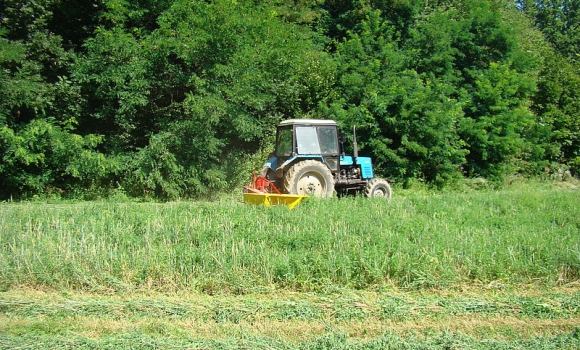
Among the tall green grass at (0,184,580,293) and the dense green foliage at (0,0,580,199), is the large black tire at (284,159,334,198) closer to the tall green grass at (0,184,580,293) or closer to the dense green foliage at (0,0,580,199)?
the tall green grass at (0,184,580,293)

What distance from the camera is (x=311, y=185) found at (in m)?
12.4

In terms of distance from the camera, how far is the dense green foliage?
14195 mm

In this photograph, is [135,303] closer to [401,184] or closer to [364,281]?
[364,281]

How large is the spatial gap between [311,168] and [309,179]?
0.91 ft

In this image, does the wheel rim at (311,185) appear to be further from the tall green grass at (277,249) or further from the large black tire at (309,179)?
the tall green grass at (277,249)

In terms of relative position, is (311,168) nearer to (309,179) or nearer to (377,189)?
(309,179)

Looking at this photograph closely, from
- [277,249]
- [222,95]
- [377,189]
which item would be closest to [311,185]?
[377,189]

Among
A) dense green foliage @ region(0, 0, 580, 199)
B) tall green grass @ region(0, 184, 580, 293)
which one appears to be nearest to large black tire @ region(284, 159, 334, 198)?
tall green grass @ region(0, 184, 580, 293)

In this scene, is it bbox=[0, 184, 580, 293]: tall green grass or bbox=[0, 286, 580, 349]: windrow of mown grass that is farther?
bbox=[0, 184, 580, 293]: tall green grass

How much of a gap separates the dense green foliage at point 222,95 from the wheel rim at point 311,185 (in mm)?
3285

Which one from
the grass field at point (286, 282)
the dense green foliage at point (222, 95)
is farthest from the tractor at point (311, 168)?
the grass field at point (286, 282)

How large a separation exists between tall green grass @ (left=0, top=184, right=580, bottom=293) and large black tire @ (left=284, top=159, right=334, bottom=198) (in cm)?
241

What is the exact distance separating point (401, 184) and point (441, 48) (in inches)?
247

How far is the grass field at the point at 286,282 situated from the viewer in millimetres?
4984
